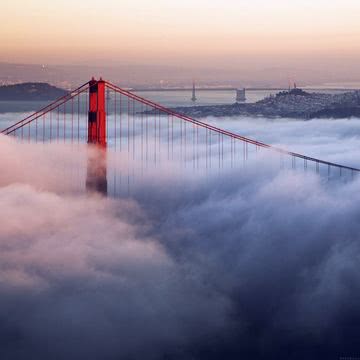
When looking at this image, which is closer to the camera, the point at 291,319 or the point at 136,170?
the point at 291,319

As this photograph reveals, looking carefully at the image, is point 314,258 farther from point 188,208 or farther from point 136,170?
point 136,170

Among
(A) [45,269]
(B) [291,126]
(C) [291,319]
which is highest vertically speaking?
(B) [291,126]

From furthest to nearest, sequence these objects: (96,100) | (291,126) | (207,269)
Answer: (291,126) < (207,269) < (96,100)

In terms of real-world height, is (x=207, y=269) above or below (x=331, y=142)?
below

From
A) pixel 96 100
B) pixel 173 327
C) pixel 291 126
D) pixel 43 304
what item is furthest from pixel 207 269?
pixel 291 126

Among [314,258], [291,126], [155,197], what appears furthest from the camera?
[291,126]

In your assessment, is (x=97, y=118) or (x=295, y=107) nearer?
(x=97, y=118)

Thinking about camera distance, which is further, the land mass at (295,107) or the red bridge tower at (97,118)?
the land mass at (295,107)

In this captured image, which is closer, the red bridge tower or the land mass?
the red bridge tower
